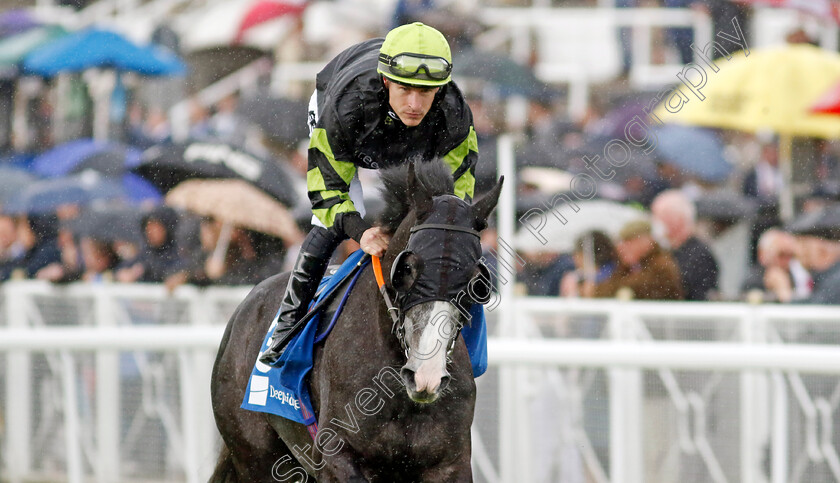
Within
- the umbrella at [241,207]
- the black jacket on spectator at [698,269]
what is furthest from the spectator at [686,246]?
the umbrella at [241,207]

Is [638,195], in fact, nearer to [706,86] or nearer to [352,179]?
[706,86]

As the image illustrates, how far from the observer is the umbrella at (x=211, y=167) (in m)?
8.89

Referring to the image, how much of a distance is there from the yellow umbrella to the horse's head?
5.30m

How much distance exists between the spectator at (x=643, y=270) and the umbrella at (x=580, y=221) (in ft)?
0.75

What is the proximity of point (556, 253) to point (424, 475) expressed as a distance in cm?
462

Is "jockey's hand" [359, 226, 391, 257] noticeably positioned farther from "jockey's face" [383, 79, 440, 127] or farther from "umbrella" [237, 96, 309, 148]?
"umbrella" [237, 96, 309, 148]

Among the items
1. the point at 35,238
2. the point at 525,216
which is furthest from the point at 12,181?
the point at 525,216

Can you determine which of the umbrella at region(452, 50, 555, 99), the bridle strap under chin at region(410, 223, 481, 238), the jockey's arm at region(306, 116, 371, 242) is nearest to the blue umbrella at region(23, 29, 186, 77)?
the umbrella at region(452, 50, 555, 99)

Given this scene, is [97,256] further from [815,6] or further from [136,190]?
[815,6]

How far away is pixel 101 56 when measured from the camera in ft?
39.5

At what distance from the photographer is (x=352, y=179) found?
16.9 ft

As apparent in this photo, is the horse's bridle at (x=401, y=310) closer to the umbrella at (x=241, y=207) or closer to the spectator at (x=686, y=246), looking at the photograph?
the spectator at (x=686, y=246)

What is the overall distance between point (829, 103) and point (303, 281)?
17.5ft

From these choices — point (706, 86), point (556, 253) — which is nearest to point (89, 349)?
point (556, 253)
